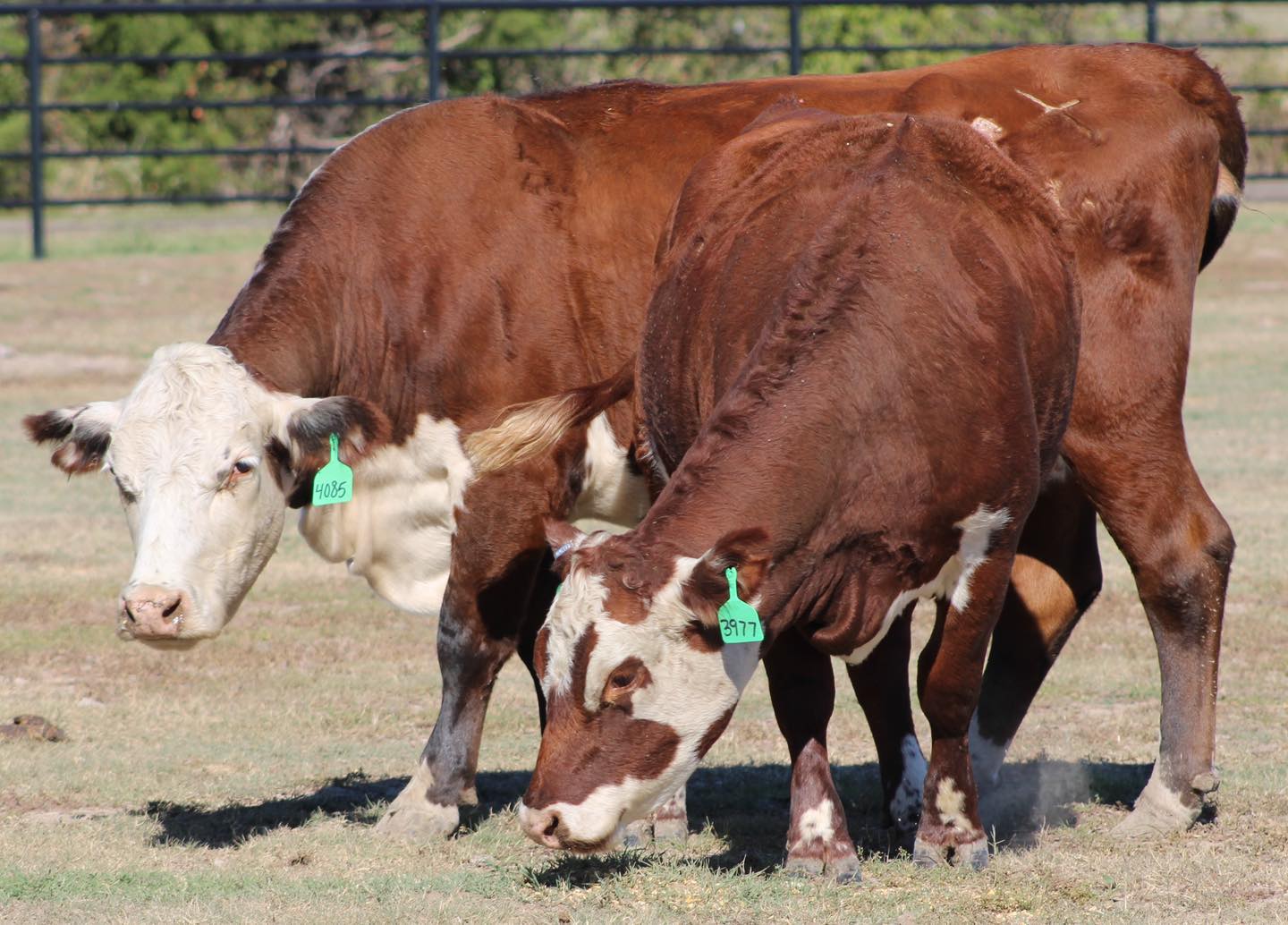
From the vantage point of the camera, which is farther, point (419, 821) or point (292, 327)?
point (292, 327)

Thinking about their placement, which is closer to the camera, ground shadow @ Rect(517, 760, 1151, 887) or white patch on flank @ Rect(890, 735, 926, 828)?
ground shadow @ Rect(517, 760, 1151, 887)

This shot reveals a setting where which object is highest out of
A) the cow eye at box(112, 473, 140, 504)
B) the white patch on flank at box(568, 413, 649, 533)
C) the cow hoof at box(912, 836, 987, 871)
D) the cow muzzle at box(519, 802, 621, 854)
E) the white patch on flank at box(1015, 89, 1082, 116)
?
the white patch on flank at box(1015, 89, 1082, 116)

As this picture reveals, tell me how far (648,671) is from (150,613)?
4.66ft

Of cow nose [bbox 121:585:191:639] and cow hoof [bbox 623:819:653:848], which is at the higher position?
cow nose [bbox 121:585:191:639]

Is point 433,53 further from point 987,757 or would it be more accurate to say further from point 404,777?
point 987,757

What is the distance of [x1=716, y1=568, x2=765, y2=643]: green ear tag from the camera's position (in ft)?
13.3

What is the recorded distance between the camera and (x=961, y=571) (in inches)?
183

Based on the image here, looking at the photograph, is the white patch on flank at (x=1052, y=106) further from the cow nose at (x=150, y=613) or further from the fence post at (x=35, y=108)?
the fence post at (x=35, y=108)

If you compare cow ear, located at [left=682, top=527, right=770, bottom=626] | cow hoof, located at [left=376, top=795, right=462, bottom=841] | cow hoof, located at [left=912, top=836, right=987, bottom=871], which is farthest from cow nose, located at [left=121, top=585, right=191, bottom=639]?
cow hoof, located at [left=912, top=836, right=987, bottom=871]

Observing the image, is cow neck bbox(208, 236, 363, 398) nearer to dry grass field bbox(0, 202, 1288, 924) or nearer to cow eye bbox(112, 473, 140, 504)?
cow eye bbox(112, 473, 140, 504)

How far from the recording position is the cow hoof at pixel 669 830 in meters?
5.38

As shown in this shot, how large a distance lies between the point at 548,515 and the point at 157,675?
259 centimetres

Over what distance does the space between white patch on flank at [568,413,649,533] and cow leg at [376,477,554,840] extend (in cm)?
22

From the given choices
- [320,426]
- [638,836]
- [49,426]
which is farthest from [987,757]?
[49,426]
